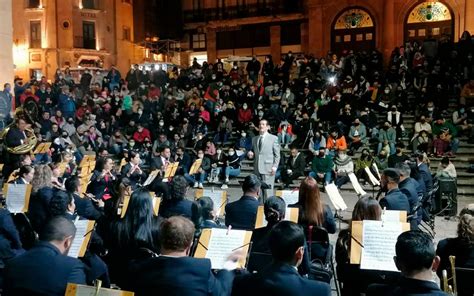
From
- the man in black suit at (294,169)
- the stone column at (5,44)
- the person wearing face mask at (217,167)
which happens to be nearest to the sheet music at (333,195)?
the man in black suit at (294,169)

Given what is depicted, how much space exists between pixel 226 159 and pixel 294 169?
7.20ft

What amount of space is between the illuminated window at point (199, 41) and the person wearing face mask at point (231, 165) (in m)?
23.9

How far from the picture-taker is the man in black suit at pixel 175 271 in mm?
3170

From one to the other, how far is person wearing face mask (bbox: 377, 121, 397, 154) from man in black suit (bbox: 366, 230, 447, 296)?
13270mm

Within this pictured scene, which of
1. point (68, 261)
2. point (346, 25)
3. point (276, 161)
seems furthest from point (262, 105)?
point (68, 261)

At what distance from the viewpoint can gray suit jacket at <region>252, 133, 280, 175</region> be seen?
9883 millimetres

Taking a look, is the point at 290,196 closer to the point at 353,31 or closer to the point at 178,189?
the point at 178,189

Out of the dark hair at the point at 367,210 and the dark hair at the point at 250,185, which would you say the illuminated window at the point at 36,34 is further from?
the dark hair at the point at 367,210

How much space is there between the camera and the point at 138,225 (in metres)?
5.09

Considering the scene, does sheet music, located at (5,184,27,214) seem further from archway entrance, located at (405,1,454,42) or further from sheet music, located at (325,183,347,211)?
archway entrance, located at (405,1,454,42)

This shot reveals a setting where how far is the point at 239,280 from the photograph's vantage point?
313 centimetres

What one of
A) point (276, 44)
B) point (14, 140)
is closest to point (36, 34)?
point (276, 44)

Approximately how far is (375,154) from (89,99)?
1180 cm

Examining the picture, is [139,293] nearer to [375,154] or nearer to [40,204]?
[40,204]
